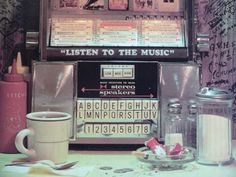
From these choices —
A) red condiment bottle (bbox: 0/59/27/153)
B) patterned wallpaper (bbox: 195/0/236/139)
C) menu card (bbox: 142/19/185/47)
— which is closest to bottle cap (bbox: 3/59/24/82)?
red condiment bottle (bbox: 0/59/27/153)

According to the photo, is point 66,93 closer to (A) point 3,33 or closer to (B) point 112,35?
(B) point 112,35

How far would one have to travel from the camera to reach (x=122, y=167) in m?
1.21

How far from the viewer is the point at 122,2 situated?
1.47m

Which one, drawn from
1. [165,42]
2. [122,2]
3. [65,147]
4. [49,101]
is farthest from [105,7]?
Result: [65,147]

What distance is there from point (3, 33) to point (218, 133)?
822 millimetres

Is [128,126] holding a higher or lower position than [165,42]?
lower

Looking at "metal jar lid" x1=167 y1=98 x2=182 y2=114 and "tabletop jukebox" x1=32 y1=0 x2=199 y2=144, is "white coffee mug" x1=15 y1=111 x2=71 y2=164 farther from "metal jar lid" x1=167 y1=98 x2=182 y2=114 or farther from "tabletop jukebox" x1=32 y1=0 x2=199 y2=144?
"metal jar lid" x1=167 y1=98 x2=182 y2=114

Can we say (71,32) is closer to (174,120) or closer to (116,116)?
(116,116)

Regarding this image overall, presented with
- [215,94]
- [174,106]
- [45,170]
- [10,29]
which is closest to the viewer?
[45,170]

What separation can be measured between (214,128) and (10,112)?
576 mm

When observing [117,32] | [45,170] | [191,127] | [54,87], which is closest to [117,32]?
[117,32]

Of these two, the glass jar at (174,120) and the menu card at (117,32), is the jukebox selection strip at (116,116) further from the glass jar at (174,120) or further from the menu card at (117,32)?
the menu card at (117,32)

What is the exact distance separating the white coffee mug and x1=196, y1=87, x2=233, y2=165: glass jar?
37 centimetres

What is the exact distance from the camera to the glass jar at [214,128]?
1229 mm
